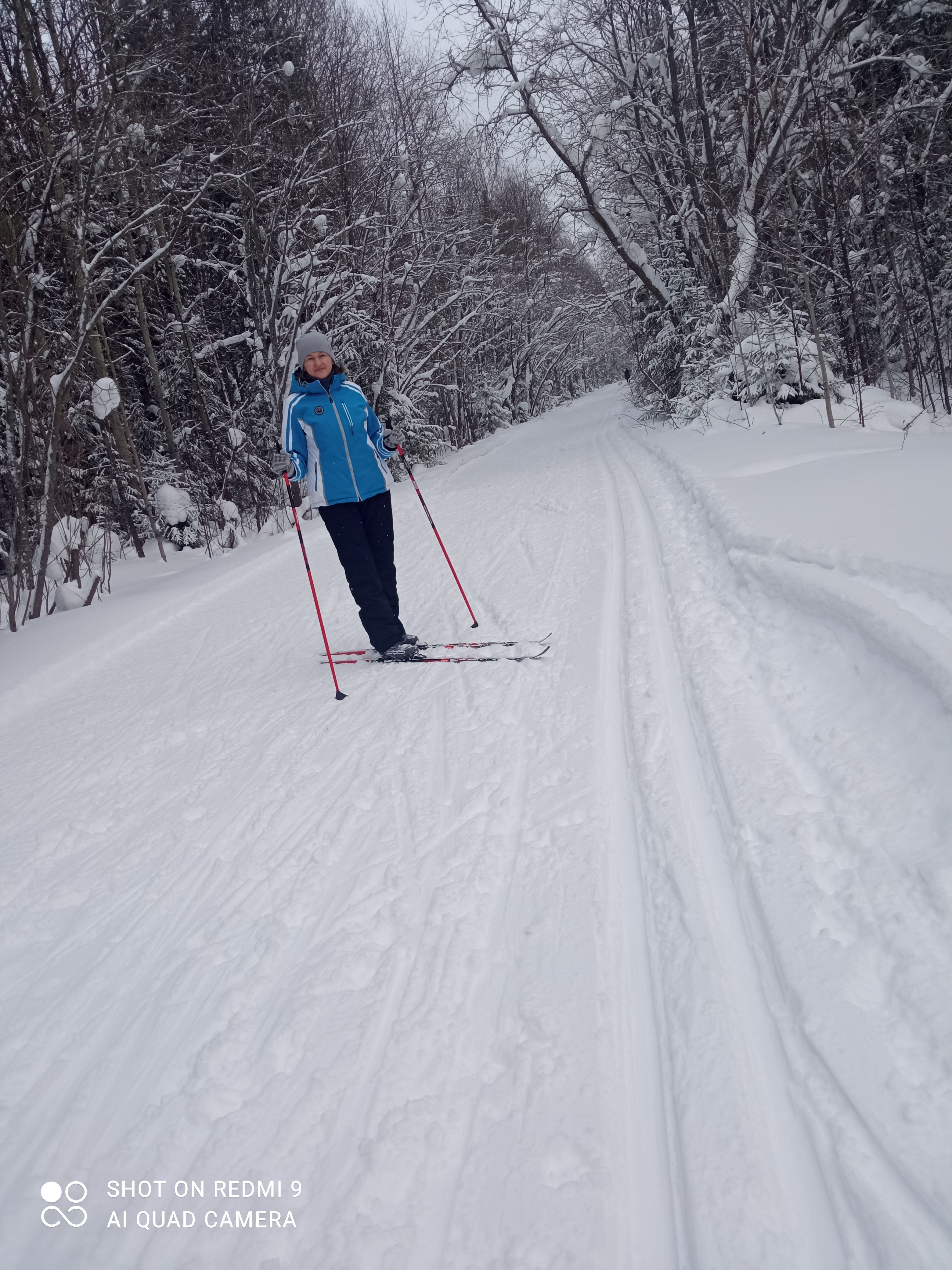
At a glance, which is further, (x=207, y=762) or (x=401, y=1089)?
(x=207, y=762)

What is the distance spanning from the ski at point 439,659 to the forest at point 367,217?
5.48 m

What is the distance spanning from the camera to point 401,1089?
1.93 meters

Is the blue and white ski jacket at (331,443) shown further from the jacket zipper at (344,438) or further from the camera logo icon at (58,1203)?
the camera logo icon at (58,1203)

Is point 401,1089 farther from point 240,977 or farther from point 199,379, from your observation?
point 199,379

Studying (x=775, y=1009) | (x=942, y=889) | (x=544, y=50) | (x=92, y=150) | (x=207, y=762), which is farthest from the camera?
(x=544, y=50)

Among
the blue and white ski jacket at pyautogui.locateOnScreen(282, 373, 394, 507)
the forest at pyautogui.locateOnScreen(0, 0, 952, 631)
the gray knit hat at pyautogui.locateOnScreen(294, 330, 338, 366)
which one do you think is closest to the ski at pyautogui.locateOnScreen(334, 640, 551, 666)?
the blue and white ski jacket at pyautogui.locateOnScreen(282, 373, 394, 507)

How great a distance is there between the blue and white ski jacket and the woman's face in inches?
2.3

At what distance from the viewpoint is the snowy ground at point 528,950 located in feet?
5.31

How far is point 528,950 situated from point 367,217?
18114 mm

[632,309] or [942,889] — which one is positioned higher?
[632,309]

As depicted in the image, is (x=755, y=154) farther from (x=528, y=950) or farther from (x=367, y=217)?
(x=528, y=950)

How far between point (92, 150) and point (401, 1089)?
476 inches

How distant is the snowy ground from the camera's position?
162 centimetres

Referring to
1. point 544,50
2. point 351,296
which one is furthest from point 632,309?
point 351,296
